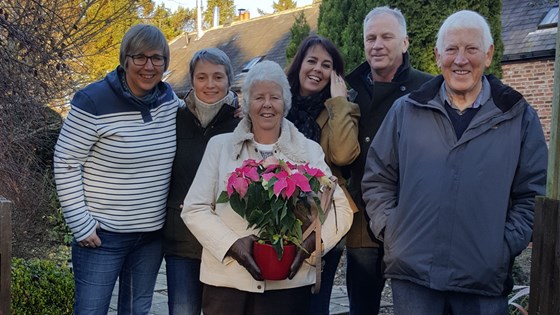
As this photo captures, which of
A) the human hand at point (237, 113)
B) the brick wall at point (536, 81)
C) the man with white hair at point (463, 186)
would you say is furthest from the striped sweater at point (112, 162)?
the brick wall at point (536, 81)

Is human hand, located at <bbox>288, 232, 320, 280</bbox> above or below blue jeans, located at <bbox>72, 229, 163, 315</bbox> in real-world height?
above

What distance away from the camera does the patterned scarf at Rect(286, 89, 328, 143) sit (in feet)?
11.3

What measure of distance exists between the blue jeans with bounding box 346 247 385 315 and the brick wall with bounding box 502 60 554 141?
28.4ft

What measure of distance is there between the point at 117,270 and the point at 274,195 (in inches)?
43.2

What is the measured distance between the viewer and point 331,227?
302 cm

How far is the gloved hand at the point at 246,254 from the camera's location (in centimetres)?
284

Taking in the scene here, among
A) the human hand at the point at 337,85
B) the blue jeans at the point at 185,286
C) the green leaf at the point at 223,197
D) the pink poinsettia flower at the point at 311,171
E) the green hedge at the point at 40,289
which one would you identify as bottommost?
the green hedge at the point at 40,289

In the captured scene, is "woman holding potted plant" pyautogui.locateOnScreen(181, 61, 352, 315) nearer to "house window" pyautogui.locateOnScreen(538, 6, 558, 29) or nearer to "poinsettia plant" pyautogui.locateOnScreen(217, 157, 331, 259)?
"poinsettia plant" pyautogui.locateOnScreen(217, 157, 331, 259)

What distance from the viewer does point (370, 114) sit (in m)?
3.48

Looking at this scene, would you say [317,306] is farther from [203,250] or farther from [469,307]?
[469,307]

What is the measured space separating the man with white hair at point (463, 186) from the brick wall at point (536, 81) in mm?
9116

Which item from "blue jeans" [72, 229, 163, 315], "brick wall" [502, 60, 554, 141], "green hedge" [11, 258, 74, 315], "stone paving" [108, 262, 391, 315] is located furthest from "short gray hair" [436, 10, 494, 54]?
"brick wall" [502, 60, 554, 141]

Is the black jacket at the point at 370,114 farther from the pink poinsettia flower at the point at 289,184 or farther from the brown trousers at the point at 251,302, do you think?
the pink poinsettia flower at the point at 289,184

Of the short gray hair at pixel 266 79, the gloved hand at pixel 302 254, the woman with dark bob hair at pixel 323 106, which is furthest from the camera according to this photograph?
the woman with dark bob hair at pixel 323 106
